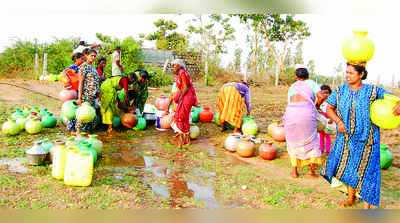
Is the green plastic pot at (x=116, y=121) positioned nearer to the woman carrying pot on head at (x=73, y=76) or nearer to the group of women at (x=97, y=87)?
the group of women at (x=97, y=87)

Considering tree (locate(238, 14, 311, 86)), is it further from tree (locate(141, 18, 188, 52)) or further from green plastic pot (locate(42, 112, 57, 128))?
green plastic pot (locate(42, 112, 57, 128))

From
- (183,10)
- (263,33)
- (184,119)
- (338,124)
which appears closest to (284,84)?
(263,33)

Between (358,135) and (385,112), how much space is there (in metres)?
0.40

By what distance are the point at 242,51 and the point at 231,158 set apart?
19.9m

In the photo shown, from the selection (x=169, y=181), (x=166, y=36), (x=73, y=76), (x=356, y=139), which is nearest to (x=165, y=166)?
(x=169, y=181)

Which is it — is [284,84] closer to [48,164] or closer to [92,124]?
[92,124]

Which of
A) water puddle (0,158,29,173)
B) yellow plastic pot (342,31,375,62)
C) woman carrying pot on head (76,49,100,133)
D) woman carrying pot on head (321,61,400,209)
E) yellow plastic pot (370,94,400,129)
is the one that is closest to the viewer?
yellow plastic pot (342,31,375,62)

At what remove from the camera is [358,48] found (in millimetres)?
2754

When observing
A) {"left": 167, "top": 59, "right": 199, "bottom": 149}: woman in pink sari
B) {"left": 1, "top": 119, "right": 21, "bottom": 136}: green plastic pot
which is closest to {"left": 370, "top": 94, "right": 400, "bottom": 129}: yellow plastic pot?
{"left": 167, "top": 59, "right": 199, "bottom": 149}: woman in pink sari

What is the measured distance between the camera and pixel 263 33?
70.8 feet

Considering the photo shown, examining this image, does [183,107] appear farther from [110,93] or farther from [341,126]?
[341,126]

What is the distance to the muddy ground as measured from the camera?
3484mm

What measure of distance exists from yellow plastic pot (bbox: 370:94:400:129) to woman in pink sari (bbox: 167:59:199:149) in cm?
355

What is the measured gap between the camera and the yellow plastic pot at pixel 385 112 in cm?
278
